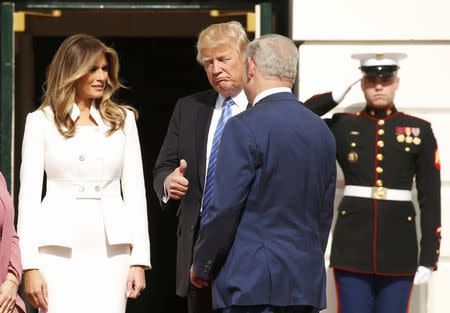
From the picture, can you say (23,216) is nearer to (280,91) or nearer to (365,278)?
(280,91)

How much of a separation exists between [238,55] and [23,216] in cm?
111

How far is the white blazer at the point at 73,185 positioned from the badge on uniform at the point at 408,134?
1.42 meters

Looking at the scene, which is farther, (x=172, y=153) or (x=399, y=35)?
(x=399, y=35)

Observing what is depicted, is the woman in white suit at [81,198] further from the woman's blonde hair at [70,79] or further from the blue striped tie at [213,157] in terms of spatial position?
the blue striped tie at [213,157]

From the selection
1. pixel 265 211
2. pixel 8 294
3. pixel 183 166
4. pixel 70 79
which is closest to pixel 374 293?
pixel 183 166

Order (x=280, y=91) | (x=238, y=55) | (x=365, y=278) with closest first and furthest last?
1. (x=280, y=91)
2. (x=238, y=55)
3. (x=365, y=278)

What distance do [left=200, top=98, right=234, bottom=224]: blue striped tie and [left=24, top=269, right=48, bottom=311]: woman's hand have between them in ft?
2.25

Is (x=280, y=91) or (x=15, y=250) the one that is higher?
(x=280, y=91)

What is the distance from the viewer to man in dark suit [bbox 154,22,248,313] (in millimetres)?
5086

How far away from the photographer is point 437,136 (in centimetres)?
642

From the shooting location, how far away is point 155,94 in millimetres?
8477

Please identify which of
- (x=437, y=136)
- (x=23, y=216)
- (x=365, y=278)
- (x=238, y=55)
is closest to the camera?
(x=23, y=216)

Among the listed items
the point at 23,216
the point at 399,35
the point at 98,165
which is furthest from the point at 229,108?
the point at 399,35

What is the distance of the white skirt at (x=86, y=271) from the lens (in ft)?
15.8
